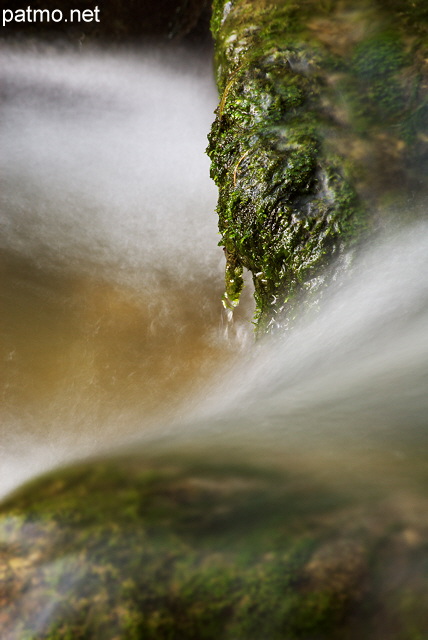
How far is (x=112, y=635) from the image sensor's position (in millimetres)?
1461

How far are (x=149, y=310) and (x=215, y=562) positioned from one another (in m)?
2.84

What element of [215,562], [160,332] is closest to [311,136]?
[160,332]

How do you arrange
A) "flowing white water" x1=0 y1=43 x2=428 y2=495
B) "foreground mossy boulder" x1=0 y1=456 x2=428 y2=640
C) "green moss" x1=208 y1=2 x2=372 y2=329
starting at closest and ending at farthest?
"foreground mossy boulder" x1=0 y1=456 x2=428 y2=640
"flowing white water" x1=0 y1=43 x2=428 y2=495
"green moss" x1=208 y1=2 x2=372 y2=329

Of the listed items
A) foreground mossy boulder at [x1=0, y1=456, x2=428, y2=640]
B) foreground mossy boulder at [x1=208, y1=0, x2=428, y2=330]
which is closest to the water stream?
foreground mossy boulder at [x1=0, y1=456, x2=428, y2=640]

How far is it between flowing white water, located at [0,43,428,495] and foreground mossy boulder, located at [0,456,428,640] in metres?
0.33

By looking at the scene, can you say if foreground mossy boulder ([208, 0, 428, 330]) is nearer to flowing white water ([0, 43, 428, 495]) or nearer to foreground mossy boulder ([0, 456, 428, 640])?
flowing white water ([0, 43, 428, 495])

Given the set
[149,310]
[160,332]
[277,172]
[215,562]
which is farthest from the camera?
[149,310]

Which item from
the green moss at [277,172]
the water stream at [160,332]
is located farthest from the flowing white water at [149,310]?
the green moss at [277,172]

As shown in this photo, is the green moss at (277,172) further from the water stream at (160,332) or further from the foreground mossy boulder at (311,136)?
the water stream at (160,332)

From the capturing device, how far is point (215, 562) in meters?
1.53

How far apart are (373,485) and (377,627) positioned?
460mm

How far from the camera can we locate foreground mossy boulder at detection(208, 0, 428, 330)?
3098mm

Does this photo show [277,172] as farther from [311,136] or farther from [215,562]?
[215,562]

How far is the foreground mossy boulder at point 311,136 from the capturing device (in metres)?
3.10
